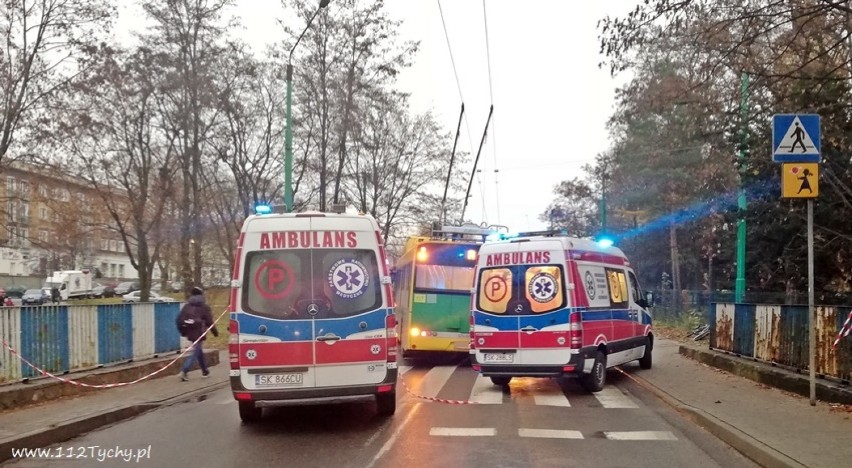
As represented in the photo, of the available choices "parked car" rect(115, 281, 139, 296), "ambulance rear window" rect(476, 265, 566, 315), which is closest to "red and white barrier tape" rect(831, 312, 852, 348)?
"ambulance rear window" rect(476, 265, 566, 315)

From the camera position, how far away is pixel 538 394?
38.3 feet

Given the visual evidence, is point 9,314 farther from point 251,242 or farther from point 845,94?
point 845,94

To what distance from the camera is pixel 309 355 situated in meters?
8.52

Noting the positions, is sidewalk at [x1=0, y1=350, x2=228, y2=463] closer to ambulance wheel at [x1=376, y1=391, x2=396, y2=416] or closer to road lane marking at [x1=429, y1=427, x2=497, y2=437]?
ambulance wheel at [x1=376, y1=391, x2=396, y2=416]

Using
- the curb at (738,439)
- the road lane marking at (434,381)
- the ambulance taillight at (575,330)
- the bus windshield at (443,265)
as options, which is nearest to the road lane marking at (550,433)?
the curb at (738,439)

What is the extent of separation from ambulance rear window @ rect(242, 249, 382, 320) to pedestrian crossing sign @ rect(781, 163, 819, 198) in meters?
5.57

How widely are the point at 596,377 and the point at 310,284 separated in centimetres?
547

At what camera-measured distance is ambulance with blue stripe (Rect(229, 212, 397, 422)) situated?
8.49 m

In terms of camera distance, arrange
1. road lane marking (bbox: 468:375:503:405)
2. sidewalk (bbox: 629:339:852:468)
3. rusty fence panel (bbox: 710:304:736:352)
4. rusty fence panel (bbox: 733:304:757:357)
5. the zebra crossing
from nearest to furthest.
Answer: sidewalk (bbox: 629:339:852:468) → the zebra crossing → road lane marking (bbox: 468:375:503:405) → rusty fence panel (bbox: 733:304:757:357) → rusty fence panel (bbox: 710:304:736:352)

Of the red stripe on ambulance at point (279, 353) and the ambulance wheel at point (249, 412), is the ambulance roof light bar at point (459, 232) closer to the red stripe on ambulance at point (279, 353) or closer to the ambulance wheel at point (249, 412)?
the ambulance wheel at point (249, 412)

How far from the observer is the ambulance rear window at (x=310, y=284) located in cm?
862

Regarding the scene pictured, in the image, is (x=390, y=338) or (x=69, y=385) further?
(x=69, y=385)

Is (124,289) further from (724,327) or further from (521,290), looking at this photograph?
(521,290)

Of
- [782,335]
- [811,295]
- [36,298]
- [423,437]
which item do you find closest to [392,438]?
[423,437]
